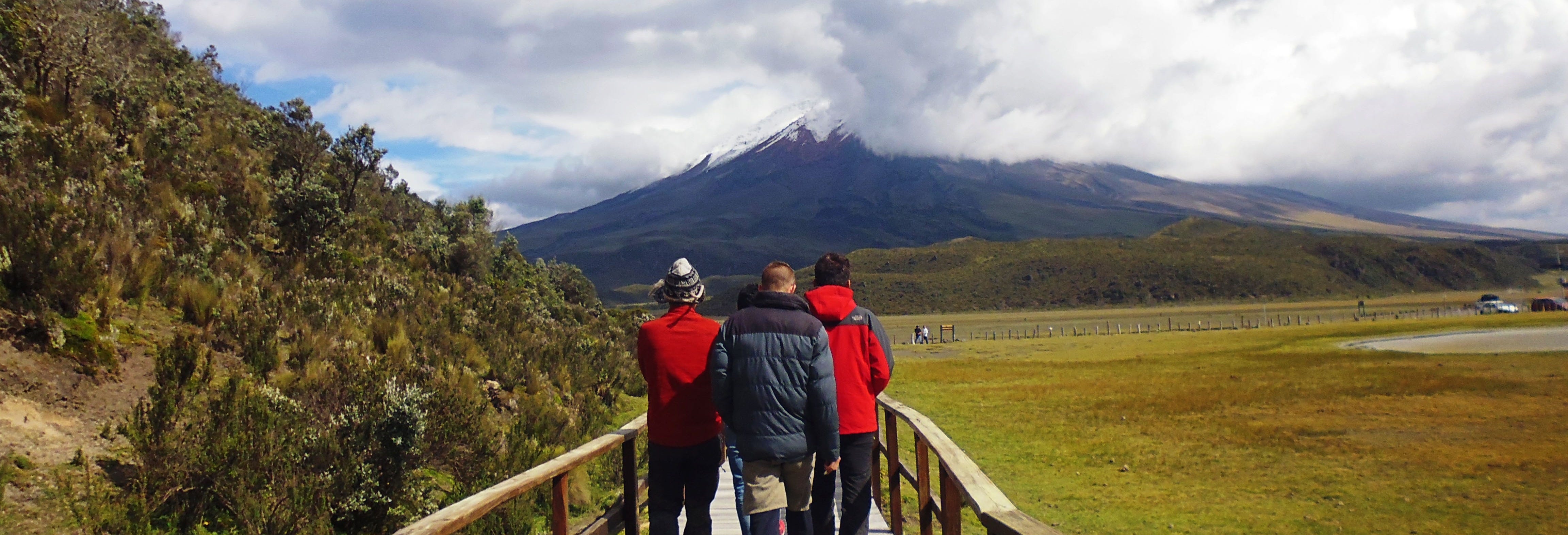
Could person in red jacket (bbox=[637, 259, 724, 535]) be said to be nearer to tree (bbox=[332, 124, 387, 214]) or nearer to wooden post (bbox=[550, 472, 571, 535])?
wooden post (bbox=[550, 472, 571, 535])

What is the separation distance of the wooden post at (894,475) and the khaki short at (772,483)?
180 centimetres

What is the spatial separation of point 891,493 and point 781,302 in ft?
8.31

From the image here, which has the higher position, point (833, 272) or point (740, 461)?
point (833, 272)

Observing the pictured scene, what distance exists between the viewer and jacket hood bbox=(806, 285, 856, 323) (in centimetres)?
420

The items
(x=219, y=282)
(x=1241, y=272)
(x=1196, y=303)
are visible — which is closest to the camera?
(x=219, y=282)

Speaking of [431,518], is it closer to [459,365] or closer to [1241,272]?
[459,365]

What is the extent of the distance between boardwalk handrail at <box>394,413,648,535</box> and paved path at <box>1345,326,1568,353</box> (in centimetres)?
3409

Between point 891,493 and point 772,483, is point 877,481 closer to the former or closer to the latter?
point 891,493

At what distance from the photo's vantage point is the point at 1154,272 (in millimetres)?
114812

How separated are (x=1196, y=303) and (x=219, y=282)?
112 meters

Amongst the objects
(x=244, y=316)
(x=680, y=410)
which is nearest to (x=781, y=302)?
(x=680, y=410)

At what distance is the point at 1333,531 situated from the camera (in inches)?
354

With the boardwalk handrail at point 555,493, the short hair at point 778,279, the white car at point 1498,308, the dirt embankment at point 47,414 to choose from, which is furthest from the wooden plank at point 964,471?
the white car at point 1498,308

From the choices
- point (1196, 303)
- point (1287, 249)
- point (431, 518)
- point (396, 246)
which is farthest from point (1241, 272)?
point (431, 518)
